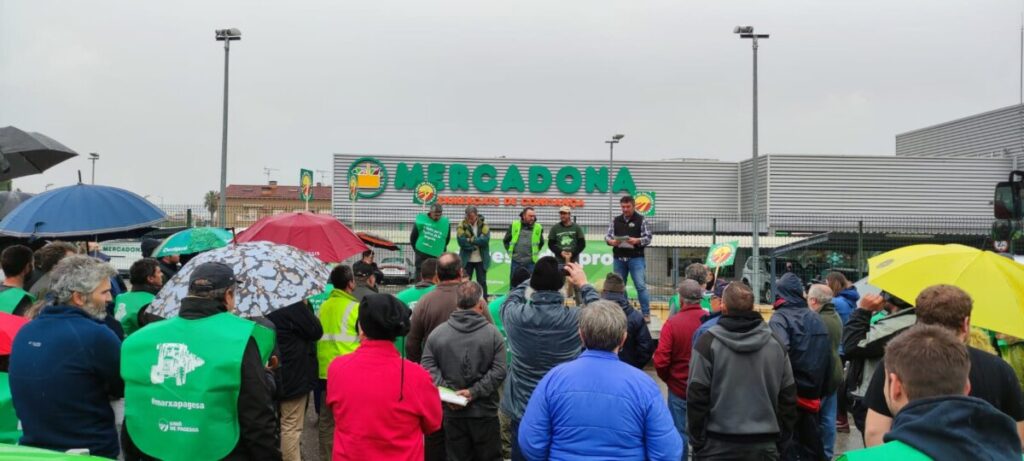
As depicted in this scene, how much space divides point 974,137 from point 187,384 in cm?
5016

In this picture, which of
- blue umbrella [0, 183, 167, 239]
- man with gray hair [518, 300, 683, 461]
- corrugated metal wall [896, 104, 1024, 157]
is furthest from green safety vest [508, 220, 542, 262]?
corrugated metal wall [896, 104, 1024, 157]

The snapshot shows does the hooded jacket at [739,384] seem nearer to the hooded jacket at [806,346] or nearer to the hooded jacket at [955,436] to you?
the hooded jacket at [806,346]

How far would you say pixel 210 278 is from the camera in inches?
135

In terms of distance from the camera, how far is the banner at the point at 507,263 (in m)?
14.6

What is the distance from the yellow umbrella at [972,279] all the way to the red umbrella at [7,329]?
203 inches

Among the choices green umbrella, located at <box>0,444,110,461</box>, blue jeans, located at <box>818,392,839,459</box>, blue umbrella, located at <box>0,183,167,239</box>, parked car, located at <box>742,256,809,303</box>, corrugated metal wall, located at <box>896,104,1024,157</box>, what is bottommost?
blue jeans, located at <box>818,392,839,459</box>

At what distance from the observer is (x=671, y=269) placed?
52.4 feet

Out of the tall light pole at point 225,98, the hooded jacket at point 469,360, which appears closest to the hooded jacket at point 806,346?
the hooded jacket at point 469,360

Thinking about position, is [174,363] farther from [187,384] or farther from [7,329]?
[7,329]

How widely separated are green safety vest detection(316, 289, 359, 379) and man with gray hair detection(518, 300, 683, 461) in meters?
2.76

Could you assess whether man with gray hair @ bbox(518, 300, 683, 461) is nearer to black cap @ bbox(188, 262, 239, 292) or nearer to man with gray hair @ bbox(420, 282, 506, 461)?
man with gray hair @ bbox(420, 282, 506, 461)

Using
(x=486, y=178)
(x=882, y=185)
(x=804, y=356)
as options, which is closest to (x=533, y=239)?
(x=804, y=356)

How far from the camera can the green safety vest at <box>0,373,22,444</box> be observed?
12.7ft

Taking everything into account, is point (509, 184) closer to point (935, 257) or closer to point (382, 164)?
point (382, 164)
